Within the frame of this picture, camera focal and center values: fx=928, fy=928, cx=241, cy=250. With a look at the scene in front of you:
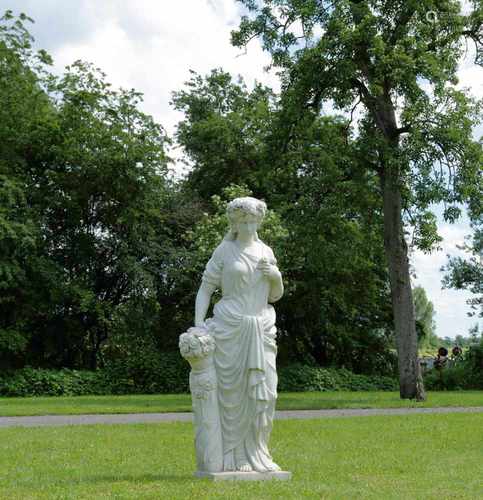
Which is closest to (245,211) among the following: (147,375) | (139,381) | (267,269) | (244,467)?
(267,269)

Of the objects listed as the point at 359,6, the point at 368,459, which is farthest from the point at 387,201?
the point at 368,459

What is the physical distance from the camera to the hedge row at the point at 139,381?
1262 inches

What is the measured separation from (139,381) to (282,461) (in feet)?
72.8

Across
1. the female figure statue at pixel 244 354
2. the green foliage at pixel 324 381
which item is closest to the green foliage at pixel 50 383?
the green foliage at pixel 324 381

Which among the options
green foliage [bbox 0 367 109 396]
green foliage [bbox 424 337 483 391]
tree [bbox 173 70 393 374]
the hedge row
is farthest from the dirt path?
green foliage [bbox 424 337 483 391]

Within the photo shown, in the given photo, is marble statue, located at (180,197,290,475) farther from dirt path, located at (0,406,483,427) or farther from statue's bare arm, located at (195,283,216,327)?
dirt path, located at (0,406,483,427)

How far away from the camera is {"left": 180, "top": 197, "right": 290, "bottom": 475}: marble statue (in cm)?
959

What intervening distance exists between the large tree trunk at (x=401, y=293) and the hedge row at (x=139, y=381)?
7.98m

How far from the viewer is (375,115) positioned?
88.0ft

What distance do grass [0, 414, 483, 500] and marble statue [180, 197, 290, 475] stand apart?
0.43 m

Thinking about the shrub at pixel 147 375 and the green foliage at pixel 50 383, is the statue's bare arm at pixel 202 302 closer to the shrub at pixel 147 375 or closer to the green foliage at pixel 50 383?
the green foliage at pixel 50 383

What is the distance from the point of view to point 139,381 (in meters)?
33.7

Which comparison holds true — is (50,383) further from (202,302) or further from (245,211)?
(245,211)

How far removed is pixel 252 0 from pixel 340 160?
547 cm
